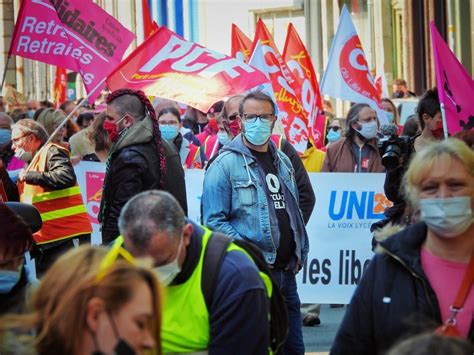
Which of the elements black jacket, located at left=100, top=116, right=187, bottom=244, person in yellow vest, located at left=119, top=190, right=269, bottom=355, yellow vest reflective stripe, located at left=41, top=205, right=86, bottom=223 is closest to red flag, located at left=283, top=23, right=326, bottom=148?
yellow vest reflective stripe, located at left=41, top=205, right=86, bottom=223

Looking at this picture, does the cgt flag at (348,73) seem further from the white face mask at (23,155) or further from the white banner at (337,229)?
the white face mask at (23,155)

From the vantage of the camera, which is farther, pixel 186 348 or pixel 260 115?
pixel 260 115

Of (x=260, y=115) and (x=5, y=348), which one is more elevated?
(x=260, y=115)

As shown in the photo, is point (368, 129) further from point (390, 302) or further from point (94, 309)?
point (94, 309)

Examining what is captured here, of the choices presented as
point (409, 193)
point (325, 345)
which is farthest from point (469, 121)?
point (409, 193)

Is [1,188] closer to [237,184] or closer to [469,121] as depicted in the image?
[237,184]

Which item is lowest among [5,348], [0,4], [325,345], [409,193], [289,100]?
[325,345]

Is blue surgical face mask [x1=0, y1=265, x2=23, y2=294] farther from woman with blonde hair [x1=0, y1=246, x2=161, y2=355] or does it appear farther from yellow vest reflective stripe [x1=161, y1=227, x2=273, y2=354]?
woman with blonde hair [x1=0, y1=246, x2=161, y2=355]

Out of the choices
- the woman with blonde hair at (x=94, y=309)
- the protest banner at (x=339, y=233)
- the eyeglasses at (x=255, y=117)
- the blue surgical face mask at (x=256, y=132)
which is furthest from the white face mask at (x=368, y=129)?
the woman with blonde hair at (x=94, y=309)

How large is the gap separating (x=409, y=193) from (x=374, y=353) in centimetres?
61

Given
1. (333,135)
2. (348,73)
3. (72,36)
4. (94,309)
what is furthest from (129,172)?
(333,135)

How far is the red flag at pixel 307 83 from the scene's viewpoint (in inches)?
596

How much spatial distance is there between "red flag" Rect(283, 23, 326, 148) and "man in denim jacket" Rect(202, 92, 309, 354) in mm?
6189

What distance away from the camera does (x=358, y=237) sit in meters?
11.2
